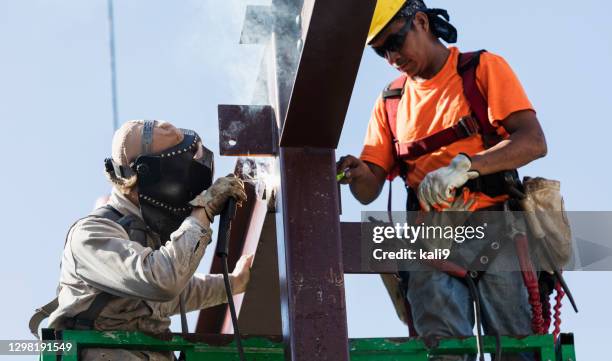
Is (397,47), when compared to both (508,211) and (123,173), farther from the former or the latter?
(123,173)

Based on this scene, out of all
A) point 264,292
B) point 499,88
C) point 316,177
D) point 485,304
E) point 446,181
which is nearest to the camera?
point 316,177

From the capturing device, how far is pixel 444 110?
6.40 metres

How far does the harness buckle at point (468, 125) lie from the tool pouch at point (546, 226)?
0.37 m

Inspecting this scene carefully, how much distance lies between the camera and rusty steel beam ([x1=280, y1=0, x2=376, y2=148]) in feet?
16.2

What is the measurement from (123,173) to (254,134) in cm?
87

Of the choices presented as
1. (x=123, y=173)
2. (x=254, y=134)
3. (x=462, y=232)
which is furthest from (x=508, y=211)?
(x=123, y=173)

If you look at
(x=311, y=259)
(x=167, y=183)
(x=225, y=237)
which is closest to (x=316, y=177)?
(x=311, y=259)

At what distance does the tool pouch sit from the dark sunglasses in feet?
3.26

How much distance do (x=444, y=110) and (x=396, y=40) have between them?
0.48 meters

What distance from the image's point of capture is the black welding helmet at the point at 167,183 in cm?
617

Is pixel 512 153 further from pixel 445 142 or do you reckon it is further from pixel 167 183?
pixel 167 183

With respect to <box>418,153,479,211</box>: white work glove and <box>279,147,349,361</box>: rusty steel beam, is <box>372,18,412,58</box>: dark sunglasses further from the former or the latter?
<box>279,147,349,361</box>: rusty steel beam

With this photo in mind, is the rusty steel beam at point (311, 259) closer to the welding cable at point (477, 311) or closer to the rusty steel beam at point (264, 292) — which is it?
the welding cable at point (477, 311)

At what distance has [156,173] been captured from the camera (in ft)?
20.4
